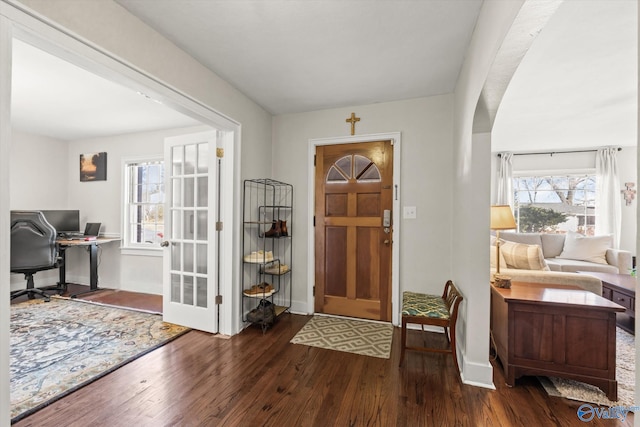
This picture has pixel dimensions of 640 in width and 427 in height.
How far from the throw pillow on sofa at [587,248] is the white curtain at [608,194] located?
697 millimetres

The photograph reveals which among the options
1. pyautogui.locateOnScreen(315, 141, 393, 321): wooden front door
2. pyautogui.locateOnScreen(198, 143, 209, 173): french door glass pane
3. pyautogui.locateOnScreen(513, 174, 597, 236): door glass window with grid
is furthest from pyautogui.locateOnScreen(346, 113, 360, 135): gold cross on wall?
pyautogui.locateOnScreen(513, 174, 597, 236): door glass window with grid

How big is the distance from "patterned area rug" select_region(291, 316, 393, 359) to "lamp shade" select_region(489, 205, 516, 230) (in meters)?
1.46

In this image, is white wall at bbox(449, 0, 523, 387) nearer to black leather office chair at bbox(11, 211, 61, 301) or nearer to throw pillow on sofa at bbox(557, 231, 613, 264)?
throw pillow on sofa at bbox(557, 231, 613, 264)

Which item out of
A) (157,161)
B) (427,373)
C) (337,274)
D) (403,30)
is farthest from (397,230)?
(157,161)

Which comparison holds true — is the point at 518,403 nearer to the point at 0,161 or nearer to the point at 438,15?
the point at 438,15

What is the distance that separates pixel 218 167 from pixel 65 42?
148 centimetres

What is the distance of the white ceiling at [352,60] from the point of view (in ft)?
5.63

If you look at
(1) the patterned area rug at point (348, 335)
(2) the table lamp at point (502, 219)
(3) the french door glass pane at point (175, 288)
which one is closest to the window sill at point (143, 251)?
(3) the french door glass pane at point (175, 288)

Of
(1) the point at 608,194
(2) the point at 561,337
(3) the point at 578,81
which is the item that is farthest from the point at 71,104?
(1) the point at 608,194

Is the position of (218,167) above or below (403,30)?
below

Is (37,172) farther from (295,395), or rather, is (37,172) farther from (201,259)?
(295,395)

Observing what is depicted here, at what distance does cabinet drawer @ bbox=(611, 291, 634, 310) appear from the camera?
2.95 metres

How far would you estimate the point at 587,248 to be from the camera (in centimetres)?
450

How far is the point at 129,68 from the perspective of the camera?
68.2 inches
